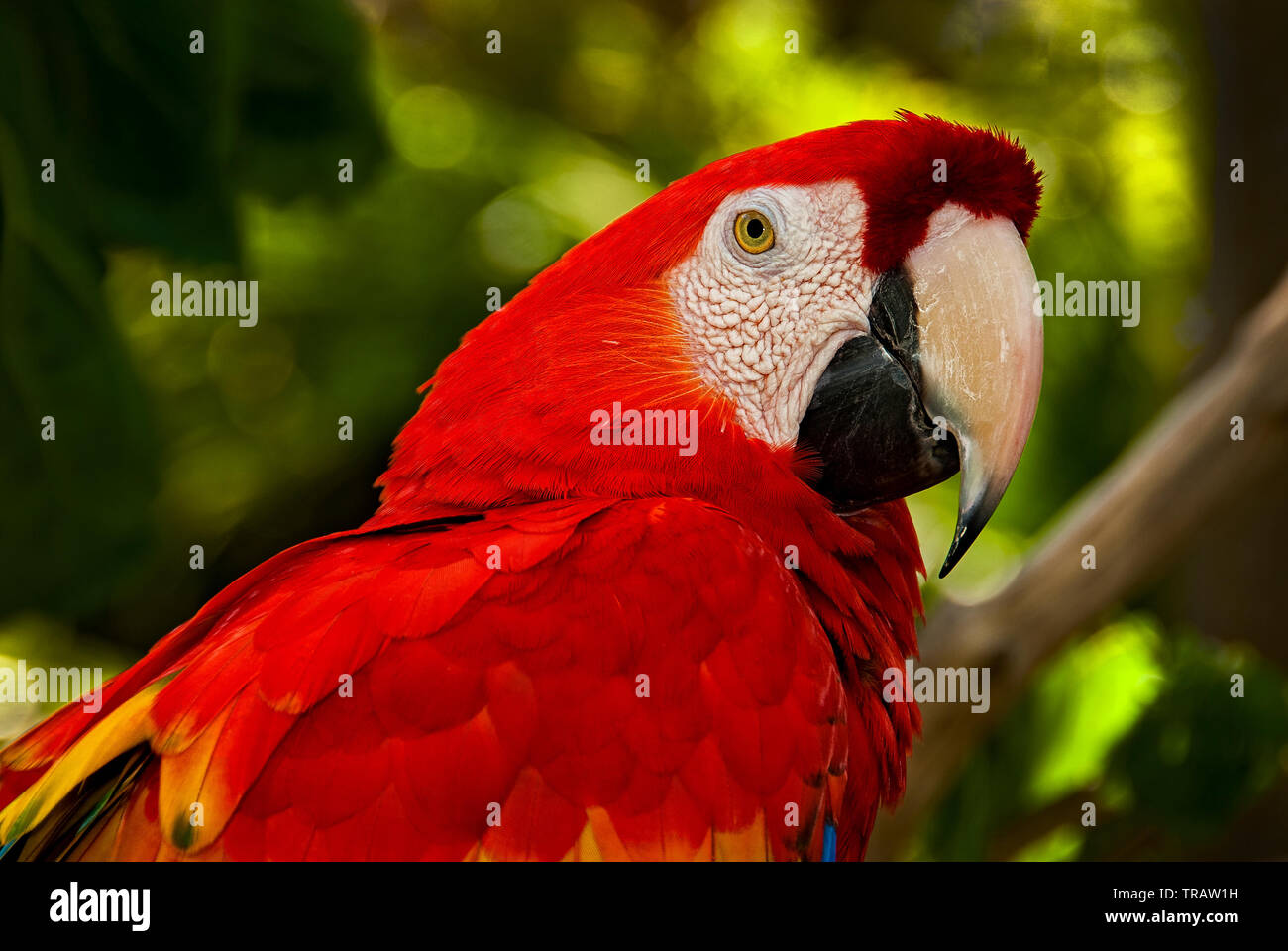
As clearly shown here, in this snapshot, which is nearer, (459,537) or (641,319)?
(459,537)

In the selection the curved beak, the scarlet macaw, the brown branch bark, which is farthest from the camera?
the brown branch bark

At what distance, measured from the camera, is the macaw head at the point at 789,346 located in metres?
0.92

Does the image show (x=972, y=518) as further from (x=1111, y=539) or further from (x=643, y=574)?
(x=1111, y=539)

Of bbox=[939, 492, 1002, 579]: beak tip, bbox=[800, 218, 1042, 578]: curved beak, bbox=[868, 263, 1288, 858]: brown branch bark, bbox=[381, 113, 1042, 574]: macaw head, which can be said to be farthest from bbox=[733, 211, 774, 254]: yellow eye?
bbox=[868, 263, 1288, 858]: brown branch bark

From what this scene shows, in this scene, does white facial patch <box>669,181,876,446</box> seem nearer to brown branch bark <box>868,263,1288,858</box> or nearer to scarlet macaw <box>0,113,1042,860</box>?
scarlet macaw <box>0,113,1042,860</box>

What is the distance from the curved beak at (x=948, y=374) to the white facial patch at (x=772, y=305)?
0.02m

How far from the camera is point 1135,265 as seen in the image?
2316 mm

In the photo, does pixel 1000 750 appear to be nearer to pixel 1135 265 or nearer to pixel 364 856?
pixel 1135 265

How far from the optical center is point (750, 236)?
3.13 feet

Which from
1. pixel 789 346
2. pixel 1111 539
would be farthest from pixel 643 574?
pixel 1111 539

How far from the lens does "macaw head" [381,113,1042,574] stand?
36.2 inches

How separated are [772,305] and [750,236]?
2.7 inches
